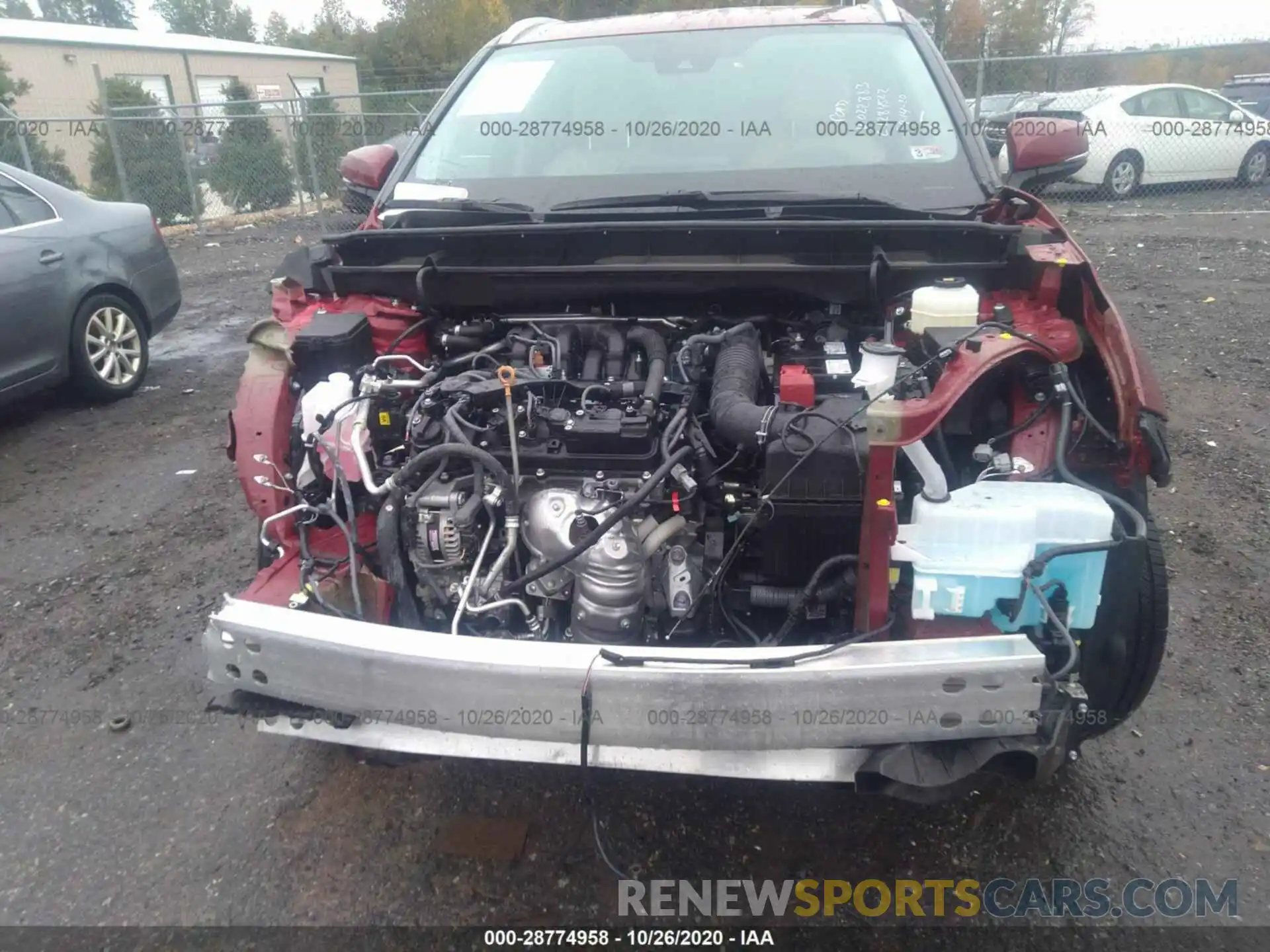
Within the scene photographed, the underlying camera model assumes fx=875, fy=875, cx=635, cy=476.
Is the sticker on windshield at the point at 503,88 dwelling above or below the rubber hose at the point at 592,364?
above

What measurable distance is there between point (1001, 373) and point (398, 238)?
1854 millimetres

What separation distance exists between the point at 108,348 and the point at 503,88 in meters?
3.81

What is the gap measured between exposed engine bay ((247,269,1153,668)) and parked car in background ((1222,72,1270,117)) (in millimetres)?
16122

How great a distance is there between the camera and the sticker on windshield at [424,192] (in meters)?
3.24

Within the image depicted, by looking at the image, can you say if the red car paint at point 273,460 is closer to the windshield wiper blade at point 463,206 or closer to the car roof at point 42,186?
the windshield wiper blade at point 463,206

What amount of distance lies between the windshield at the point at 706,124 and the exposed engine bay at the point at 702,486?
699 millimetres

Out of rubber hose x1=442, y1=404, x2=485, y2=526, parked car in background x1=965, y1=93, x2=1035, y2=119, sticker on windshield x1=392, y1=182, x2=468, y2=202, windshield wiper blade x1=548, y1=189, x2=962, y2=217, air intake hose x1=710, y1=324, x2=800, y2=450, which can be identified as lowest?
rubber hose x1=442, y1=404, x2=485, y2=526

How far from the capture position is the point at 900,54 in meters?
3.44

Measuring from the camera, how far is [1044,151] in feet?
10.3

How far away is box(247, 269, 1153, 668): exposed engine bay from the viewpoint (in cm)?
195

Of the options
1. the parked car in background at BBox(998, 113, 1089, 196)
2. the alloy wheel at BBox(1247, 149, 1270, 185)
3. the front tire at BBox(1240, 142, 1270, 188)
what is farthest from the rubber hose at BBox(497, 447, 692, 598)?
the alloy wheel at BBox(1247, 149, 1270, 185)

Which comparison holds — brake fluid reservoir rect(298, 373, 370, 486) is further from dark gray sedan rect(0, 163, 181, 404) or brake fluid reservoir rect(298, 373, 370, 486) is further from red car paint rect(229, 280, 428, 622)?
dark gray sedan rect(0, 163, 181, 404)

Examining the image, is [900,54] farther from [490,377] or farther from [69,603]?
[69,603]

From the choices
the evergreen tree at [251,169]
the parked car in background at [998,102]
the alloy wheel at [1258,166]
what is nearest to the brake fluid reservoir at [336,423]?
the parked car in background at [998,102]
